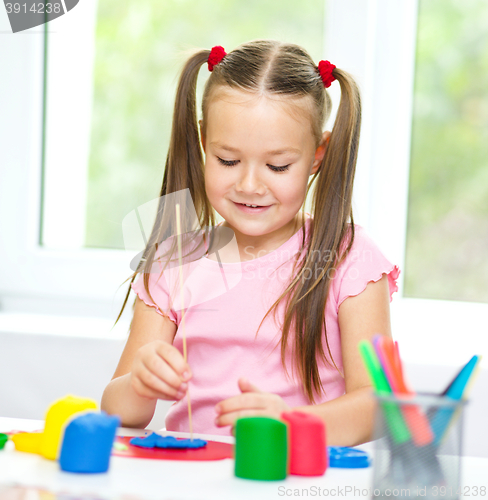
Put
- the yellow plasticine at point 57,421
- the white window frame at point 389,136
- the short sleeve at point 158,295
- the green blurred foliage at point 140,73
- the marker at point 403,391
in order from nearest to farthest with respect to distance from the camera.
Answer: the marker at point 403,391
the yellow plasticine at point 57,421
the short sleeve at point 158,295
the white window frame at point 389,136
the green blurred foliage at point 140,73

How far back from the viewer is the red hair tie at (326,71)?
3.01ft

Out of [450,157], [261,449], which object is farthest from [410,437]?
[450,157]

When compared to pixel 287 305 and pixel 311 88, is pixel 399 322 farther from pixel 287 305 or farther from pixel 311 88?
pixel 311 88

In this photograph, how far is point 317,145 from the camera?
91 centimetres

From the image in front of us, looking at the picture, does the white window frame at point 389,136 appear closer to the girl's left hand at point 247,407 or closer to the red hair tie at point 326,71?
the red hair tie at point 326,71

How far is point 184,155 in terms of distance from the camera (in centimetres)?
98

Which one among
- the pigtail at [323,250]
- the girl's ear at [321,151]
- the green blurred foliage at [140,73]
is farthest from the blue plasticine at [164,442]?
the green blurred foliage at [140,73]

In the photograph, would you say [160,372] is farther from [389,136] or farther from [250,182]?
[389,136]

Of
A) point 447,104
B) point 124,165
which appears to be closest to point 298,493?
point 447,104

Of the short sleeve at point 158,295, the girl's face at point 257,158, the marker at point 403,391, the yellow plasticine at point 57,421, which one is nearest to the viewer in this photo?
the marker at point 403,391

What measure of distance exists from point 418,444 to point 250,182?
48cm

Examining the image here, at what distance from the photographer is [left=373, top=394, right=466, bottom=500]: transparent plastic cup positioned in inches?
16.8

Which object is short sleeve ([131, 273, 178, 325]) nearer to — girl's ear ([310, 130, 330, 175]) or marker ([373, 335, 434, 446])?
girl's ear ([310, 130, 330, 175])

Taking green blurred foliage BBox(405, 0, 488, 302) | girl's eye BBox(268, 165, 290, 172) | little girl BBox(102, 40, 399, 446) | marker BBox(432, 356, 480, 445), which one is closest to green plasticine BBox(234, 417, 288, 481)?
marker BBox(432, 356, 480, 445)
